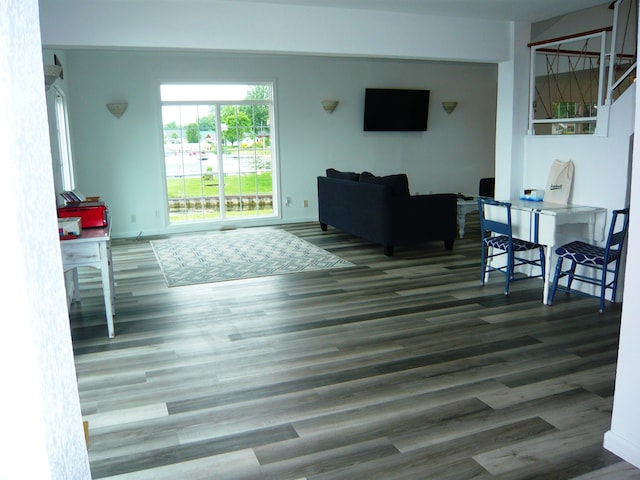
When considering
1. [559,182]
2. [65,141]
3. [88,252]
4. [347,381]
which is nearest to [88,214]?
[88,252]

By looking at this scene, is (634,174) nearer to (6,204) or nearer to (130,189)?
(6,204)

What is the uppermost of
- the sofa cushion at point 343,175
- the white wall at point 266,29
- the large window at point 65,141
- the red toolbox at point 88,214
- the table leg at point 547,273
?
the white wall at point 266,29

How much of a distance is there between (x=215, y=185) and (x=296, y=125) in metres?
1.70

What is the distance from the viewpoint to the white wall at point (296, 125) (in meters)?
8.12

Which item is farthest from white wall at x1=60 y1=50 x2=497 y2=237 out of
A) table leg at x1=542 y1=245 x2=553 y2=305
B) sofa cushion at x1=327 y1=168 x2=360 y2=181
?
table leg at x1=542 y1=245 x2=553 y2=305

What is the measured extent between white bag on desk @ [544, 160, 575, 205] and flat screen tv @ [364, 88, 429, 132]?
184 inches

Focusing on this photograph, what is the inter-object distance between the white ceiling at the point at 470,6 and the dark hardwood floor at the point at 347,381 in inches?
104

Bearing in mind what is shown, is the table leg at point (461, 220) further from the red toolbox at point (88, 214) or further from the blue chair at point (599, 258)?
the red toolbox at point (88, 214)

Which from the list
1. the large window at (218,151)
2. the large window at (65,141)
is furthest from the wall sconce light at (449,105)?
the large window at (65,141)

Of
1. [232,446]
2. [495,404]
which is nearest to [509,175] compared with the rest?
[495,404]

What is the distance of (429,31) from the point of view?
541cm

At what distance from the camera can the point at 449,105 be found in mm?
10070

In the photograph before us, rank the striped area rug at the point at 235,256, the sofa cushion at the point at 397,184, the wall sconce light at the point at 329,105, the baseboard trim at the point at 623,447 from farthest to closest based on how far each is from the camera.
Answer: the wall sconce light at the point at 329,105 < the sofa cushion at the point at 397,184 < the striped area rug at the point at 235,256 < the baseboard trim at the point at 623,447

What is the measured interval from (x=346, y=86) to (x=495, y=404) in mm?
7400
